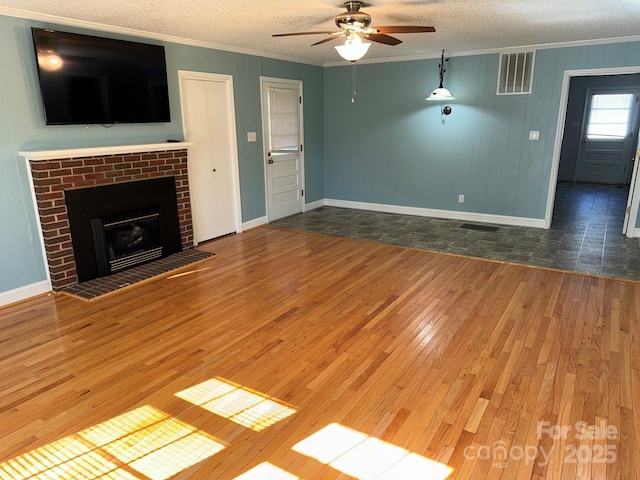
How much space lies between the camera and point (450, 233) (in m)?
5.87

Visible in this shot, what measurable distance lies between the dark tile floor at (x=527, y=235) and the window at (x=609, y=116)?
246 centimetres

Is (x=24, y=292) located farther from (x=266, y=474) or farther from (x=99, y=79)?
(x=266, y=474)

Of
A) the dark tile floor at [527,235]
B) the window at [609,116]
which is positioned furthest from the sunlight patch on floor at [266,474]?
the window at [609,116]

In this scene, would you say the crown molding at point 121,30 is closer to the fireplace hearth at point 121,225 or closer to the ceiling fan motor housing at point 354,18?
the fireplace hearth at point 121,225

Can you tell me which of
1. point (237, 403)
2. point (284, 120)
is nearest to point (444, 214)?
point (284, 120)

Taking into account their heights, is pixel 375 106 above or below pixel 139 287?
above

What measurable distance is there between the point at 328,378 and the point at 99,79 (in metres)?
3.50

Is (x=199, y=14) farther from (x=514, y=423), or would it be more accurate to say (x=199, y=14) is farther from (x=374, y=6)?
(x=514, y=423)

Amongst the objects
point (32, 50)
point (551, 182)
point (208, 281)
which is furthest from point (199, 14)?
point (551, 182)

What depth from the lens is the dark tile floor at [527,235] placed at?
4.68 metres

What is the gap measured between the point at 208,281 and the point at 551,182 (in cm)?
471

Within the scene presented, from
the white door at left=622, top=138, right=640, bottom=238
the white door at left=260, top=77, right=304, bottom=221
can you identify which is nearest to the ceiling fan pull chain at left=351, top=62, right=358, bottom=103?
the white door at left=260, top=77, right=304, bottom=221

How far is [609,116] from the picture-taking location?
9.39m

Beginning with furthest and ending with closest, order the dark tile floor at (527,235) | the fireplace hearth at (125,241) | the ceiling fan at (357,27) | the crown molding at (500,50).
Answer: the crown molding at (500,50) → the dark tile floor at (527,235) → the fireplace hearth at (125,241) → the ceiling fan at (357,27)
